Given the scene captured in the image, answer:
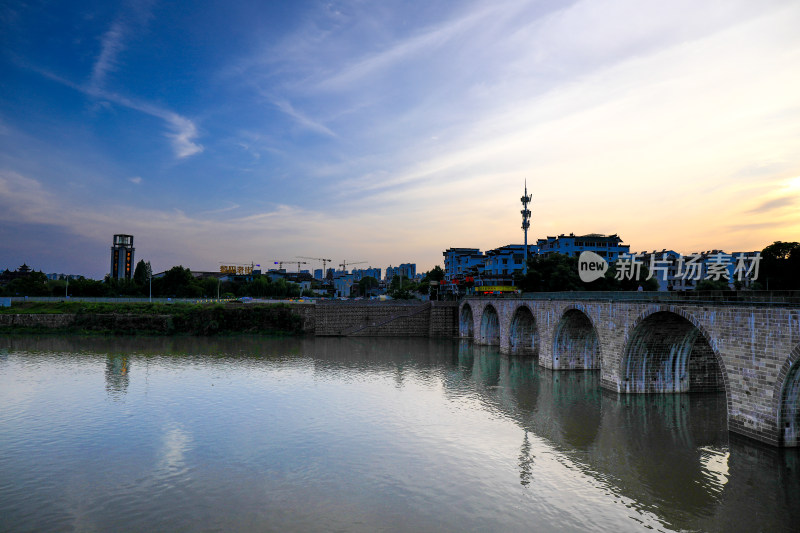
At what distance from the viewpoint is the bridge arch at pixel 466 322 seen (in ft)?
249

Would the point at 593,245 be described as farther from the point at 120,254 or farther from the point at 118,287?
the point at 120,254

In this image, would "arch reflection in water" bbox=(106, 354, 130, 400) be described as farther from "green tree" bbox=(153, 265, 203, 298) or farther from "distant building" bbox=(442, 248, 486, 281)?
"distant building" bbox=(442, 248, 486, 281)

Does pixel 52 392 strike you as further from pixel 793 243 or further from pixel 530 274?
pixel 793 243

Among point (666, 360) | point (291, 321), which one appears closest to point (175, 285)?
point (291, 321)

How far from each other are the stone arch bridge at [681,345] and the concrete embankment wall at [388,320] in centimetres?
2218

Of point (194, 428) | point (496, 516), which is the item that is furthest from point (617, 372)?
point (194, 428)

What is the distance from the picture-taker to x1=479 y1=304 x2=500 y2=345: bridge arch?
65500 millimetres

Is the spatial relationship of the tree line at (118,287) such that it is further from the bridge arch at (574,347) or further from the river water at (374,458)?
the bridge arch at (574,347)

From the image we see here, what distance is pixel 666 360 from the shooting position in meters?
33.1

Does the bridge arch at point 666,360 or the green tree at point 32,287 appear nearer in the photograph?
the bridge arch at point 666,360

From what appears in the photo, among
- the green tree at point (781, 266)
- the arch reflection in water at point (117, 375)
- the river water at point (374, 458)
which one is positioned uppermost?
the green tree at point (781, 266)

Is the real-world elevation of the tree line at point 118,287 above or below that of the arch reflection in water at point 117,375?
above

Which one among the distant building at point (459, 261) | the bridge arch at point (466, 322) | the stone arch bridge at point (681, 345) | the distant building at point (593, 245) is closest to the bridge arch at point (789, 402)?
the stone arch bridge at point (681, 345)

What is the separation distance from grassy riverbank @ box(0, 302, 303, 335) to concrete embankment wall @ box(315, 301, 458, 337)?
18.2 ft
